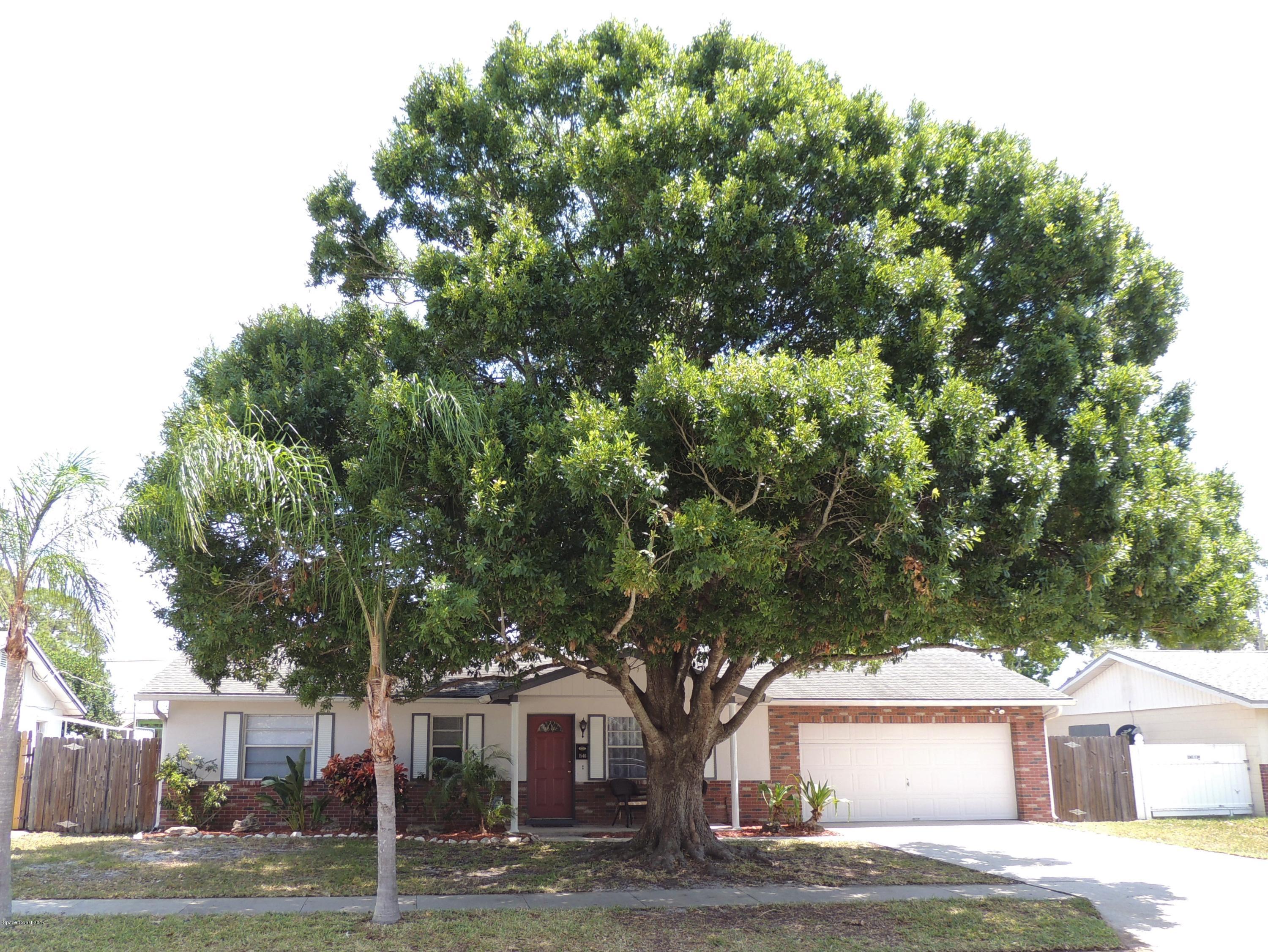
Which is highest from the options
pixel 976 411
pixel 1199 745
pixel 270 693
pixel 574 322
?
pixel 574 322

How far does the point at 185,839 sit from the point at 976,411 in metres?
14.8

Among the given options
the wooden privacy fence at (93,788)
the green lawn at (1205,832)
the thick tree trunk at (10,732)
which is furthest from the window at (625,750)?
the thick tree trunk at (10,732)

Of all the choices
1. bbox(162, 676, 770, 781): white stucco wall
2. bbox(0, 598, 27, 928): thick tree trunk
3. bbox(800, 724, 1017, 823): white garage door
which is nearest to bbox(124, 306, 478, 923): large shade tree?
bbox(0, 598, 27, 928): thick tree trunk

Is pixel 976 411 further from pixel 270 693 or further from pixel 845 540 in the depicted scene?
pixel 270 693

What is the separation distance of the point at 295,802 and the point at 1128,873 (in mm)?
13991

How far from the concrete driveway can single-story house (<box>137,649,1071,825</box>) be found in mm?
1026

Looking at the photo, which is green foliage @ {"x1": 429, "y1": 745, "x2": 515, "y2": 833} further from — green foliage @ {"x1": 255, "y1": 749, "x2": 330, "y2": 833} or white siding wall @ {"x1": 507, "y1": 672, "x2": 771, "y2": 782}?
green foliage @ {"x1": 255, "y1": 749, "x2": 330, "y2": 833}

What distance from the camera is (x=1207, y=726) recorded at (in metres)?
24.4

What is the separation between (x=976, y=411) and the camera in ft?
31.7

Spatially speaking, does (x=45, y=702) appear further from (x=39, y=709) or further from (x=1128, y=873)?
(x=1128, y=873)

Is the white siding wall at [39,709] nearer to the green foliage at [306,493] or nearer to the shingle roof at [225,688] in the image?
the shingle roof at [225,688]

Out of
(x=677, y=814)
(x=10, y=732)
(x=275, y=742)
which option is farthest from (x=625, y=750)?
(x=10, y=732)

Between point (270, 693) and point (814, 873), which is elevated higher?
point (270, 693)

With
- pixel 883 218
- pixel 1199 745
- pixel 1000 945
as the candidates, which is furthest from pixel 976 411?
pixel 1199 745
